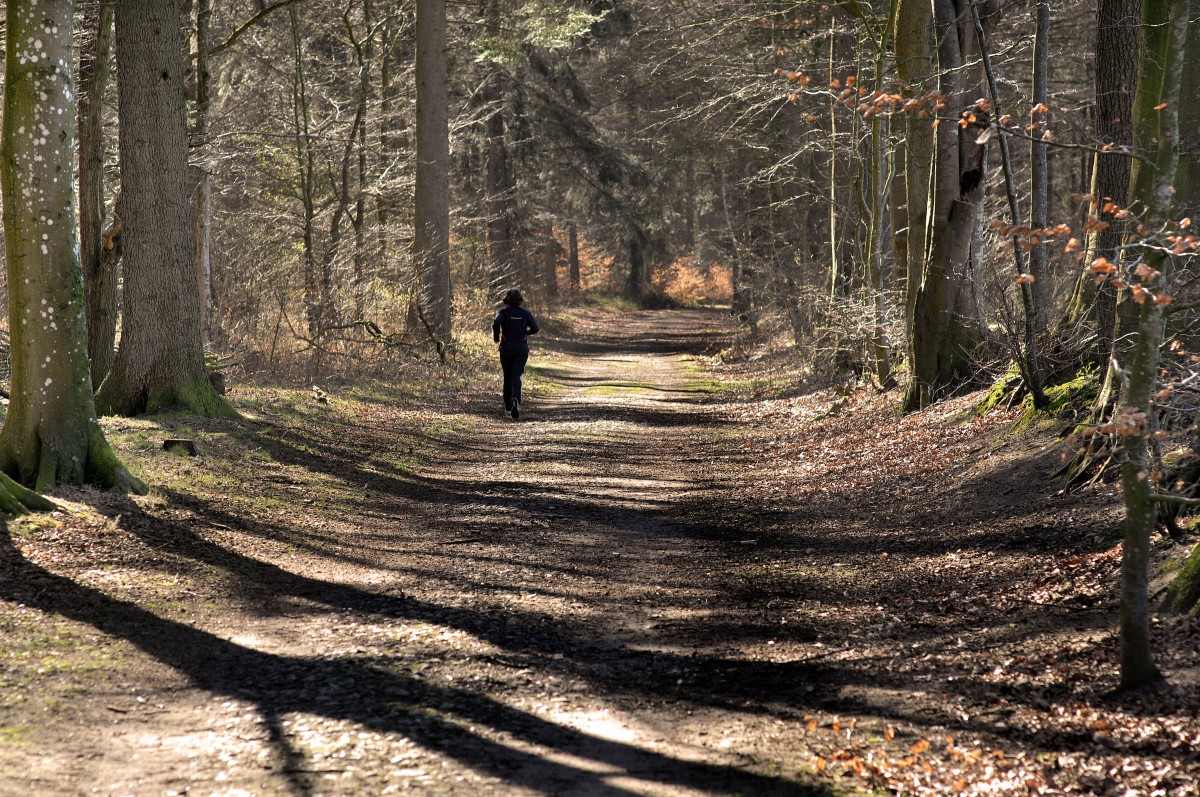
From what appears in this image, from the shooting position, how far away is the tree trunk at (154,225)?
1070cm

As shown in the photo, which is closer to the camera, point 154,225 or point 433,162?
point 154,225

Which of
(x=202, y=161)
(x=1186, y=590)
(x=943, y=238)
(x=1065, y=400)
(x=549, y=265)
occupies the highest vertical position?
(x=549, y=265)

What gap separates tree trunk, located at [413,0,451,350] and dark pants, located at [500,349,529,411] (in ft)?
18.8

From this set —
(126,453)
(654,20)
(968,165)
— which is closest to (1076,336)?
(968,165)

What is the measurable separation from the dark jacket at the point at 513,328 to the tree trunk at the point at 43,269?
761 centimetres

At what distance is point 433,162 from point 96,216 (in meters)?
10.8

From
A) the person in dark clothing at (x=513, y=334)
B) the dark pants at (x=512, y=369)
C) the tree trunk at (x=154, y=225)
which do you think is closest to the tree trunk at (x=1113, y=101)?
the person in dark clothing at (x=513, y=334)

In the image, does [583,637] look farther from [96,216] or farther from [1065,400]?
[96,216]

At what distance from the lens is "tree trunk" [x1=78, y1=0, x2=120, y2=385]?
37.2ft

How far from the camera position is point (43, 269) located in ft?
25.2

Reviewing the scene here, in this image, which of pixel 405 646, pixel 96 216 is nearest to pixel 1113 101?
pixel 405 646

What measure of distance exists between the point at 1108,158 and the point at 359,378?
1238cm

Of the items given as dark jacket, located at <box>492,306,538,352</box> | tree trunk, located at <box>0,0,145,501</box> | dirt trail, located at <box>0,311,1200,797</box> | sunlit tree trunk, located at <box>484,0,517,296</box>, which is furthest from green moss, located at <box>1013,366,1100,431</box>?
sunlit tree trunk, located at <box>484,0,517,296</box>

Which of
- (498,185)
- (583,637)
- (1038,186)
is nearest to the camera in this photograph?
(583,637)
